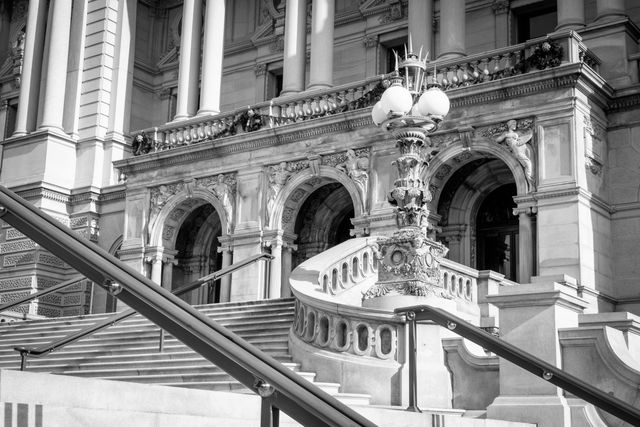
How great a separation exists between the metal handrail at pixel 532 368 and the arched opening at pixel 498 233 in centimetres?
1361

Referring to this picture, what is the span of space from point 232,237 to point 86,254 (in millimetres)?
19667

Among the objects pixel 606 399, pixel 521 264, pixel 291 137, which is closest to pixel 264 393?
pixel 606 399

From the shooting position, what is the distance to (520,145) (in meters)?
20.8

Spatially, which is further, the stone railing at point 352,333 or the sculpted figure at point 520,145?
the sculpted figure at point 520,145

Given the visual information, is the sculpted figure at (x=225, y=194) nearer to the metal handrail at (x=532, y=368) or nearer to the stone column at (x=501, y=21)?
the stone column at (x=501, y=21)

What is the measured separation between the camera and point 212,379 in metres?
12.8

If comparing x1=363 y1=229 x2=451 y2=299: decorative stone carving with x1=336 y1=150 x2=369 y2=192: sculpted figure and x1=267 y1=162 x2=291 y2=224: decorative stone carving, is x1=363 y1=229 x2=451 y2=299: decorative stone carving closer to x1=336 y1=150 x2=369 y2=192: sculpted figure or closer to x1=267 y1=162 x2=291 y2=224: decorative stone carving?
x1=336 y1=150 x2=369 y2=192: sculpted figure

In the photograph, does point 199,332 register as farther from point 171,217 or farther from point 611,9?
point 171,217

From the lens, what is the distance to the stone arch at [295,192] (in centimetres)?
2403

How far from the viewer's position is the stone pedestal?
10.3 meters

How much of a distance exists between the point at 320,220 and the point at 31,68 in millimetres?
14370

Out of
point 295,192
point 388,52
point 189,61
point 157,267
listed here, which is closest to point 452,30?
point 388,52

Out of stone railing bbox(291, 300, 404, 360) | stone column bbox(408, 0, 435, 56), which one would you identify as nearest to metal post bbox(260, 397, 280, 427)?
stone railing bbox(291, 300, 404, 360)

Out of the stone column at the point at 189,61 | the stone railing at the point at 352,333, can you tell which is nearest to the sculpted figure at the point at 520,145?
the stone railing at the point at 352,333
